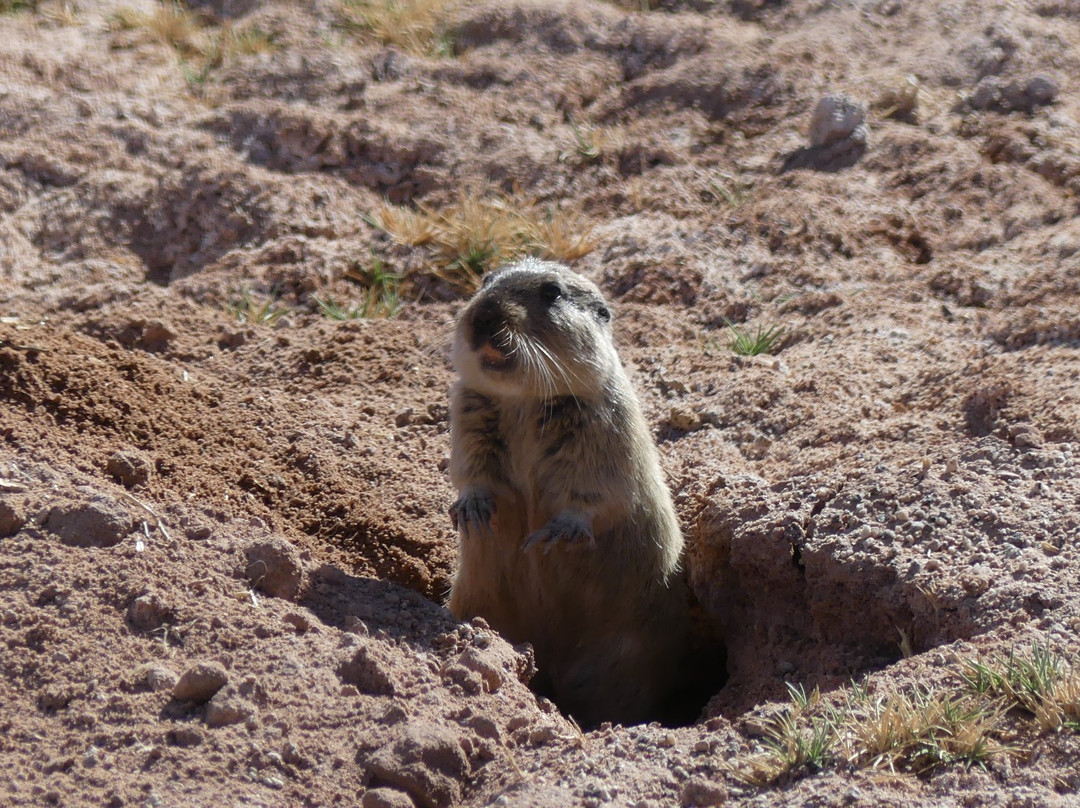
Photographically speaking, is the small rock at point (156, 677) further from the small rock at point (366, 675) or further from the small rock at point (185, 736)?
the small rock at point (366, 675)

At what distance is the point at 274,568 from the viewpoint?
13.3ft

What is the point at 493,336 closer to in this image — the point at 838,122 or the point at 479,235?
the point at 479,235

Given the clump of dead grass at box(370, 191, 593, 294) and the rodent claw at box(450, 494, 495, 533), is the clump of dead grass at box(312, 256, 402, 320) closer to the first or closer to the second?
the clump of dead grass at box(370, 191, 593, 294)

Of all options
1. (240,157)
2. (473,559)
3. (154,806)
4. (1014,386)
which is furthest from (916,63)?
(154,806)

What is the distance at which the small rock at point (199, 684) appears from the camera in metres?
3.38

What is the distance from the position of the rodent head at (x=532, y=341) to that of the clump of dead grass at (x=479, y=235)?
207cm

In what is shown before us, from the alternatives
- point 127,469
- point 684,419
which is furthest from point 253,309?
point 684,419

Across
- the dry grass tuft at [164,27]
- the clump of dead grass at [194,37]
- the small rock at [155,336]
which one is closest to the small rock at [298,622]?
the small rock at [155,336]

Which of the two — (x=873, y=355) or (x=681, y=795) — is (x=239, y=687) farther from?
(x=873, y=355)

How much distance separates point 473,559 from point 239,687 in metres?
1.66

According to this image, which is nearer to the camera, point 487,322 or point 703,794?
point 703,794

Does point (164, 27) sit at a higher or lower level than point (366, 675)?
higher

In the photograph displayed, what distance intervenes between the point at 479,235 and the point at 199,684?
4185 millimetres

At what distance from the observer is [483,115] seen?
8.31 meters
